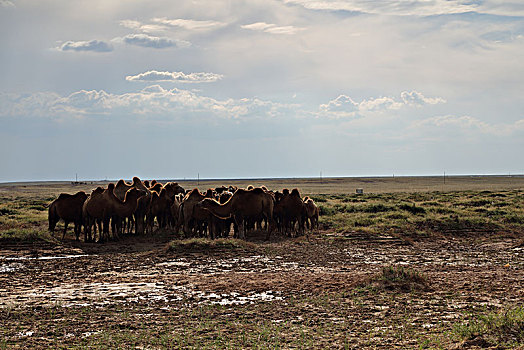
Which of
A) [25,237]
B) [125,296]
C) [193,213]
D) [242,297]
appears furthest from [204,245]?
[242,297]

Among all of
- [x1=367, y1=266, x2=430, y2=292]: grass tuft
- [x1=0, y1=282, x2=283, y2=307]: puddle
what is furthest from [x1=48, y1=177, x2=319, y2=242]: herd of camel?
[x1=367, y1=266, x2=430, y2=292]: grass tuft

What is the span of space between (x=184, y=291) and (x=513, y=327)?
232 inches

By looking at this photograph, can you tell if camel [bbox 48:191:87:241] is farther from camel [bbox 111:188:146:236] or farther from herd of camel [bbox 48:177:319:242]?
camel [bbox 111:188:146:236]

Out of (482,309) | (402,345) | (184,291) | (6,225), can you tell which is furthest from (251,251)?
(6,225)

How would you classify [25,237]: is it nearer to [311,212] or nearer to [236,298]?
[236,298]

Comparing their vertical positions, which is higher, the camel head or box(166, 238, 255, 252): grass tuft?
the camel head

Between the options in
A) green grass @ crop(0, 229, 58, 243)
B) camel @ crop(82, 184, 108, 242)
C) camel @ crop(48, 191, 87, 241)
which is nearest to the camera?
green grass @ crop(0, 229, 58, 243)

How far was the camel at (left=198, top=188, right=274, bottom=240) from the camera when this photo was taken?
19.3 m

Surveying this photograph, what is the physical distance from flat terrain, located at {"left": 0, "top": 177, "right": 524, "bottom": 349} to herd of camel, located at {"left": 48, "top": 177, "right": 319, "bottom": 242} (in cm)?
113

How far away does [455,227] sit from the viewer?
2302 cm

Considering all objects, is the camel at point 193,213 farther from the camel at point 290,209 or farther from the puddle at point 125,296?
the puddle at point 125,296

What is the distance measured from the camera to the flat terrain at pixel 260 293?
7.56 meters

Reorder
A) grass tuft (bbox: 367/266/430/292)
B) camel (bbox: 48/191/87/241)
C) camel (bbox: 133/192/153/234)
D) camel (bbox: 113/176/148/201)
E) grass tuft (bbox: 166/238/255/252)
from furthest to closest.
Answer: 1. camel (bbox: 113/176/148/201)
2. camel (bbox: 133/192/153/234)
3. camel (bbox: 48/191/87/241)
4. grass tuft (bbox: 166/238/255/252)
5. grass tuft (bbox: 367/266/430/292)

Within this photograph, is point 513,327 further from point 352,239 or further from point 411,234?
point 411,234
